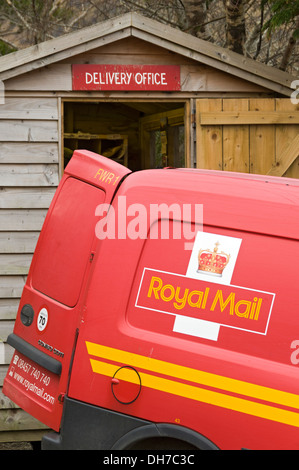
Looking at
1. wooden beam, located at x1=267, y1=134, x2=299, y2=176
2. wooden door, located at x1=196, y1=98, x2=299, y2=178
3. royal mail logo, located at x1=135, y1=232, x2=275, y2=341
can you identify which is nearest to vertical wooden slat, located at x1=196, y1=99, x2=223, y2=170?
wooden door, located at x1=196, y1=98, x2=299, y2=178

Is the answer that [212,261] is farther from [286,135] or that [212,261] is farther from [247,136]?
[286,135]

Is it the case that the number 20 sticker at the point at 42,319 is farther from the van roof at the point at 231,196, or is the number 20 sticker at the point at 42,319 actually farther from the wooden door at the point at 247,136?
the wooden door at the point at 247,136

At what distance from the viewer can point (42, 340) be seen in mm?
3604

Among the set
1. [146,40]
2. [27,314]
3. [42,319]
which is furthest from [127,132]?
[42,319]

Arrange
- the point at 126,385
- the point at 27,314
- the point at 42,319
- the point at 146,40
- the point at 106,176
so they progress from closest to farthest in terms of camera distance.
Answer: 1. the point at 126,385
2. the point at 106,176
3. the point at 42,319
4. the point at 27,314
5. the point at 146,40

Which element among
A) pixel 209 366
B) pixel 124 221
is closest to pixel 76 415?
pixel 209 366

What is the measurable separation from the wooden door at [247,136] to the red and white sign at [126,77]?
37 centimetres

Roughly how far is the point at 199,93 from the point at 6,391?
3532mm

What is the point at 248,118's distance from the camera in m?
6.23

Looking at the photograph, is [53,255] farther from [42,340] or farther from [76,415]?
[76,415]

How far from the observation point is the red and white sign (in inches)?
244

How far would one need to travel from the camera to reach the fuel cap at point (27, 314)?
3.73 m

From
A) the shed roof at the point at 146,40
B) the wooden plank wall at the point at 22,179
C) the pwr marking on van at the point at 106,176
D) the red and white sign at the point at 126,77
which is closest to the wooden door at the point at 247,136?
the shed roof at the point at 146,40

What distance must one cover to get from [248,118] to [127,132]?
4075mm
